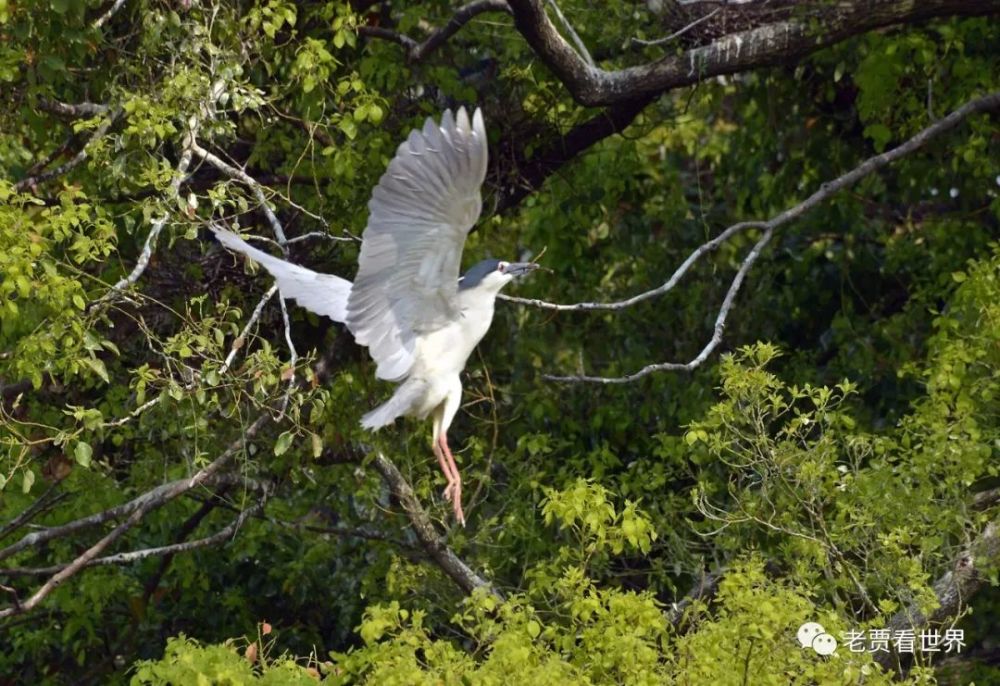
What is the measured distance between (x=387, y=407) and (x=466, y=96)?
1.73 metres

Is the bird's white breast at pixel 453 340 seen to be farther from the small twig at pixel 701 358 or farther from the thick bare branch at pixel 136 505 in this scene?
the thick bare branch at pixel 136 505

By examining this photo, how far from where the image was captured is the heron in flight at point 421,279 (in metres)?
5.48

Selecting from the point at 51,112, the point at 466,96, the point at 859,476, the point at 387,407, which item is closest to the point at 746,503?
the point at 859,476

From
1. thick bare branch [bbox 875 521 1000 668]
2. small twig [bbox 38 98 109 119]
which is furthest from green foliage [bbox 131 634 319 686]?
small twig [bbox 38 98 109 119]

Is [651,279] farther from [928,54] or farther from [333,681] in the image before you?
[333,681]

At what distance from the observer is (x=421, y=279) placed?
5742 millimetres

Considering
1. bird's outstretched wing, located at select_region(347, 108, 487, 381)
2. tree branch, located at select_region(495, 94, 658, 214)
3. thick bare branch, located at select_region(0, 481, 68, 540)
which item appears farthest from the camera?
tree branch, located at select_region(495, 94, 658, 214)

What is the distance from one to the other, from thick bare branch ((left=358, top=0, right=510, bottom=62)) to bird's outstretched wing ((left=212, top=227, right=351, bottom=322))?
46.2 inches

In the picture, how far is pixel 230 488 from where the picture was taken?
24.3 feet

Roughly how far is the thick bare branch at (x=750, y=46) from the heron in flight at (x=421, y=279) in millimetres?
895

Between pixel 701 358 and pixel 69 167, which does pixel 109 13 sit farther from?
pixel 701 358

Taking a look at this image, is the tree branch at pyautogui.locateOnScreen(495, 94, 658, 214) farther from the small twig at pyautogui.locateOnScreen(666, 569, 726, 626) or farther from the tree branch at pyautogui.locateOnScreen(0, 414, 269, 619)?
the small twig at pyautogui.locateOnScreen(666, 569, 726, 626)

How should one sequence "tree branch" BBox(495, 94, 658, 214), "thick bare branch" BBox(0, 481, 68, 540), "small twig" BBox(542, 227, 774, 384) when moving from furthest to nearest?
1. "tree branch" BBox(495, 94, 658, 214)
2. "thick bare branch" BBox(0, 481, 68, 540)
3. "small twig" BBox(542, 227, 774, 384)

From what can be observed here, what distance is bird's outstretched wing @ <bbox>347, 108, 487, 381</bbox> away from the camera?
215 inches
